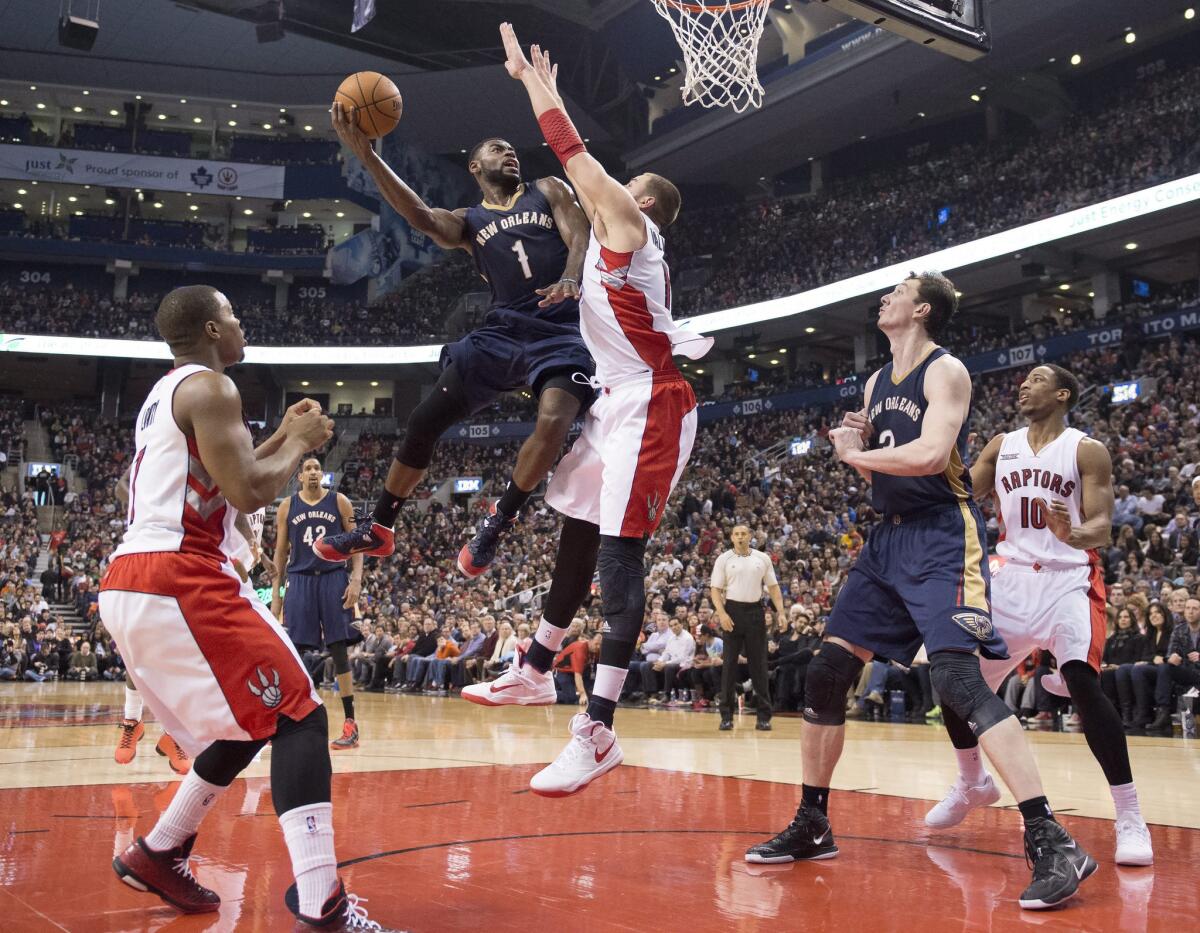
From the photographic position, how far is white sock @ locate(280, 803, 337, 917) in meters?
2.82

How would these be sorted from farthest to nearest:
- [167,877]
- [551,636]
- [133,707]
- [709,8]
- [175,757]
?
[709,8], [133,707], [175,757], [551,636], [167,877]

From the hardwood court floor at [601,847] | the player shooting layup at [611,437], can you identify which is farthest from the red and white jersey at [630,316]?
the hardwood court floor at [601,847]

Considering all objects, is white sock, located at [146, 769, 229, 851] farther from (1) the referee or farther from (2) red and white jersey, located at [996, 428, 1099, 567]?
(1) the referee

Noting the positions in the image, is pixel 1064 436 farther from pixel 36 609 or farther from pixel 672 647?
pixel 36 609

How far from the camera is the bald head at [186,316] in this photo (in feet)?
10.7

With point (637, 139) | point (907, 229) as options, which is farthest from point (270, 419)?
point (907, 229)

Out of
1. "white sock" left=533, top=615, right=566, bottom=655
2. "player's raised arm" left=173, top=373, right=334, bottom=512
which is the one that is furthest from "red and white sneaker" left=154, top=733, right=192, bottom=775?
"player's raised arm" left=173, top=373, right=334, bottom=512

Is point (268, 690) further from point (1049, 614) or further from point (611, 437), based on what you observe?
point (1049, 614)

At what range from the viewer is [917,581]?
382cm

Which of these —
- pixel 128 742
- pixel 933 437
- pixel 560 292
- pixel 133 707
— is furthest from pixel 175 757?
pixel 933 437

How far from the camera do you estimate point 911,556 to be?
3.88 m

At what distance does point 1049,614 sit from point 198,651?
3.18 metres

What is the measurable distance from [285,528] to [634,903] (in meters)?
5.43

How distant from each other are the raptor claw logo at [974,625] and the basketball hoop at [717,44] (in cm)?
733
